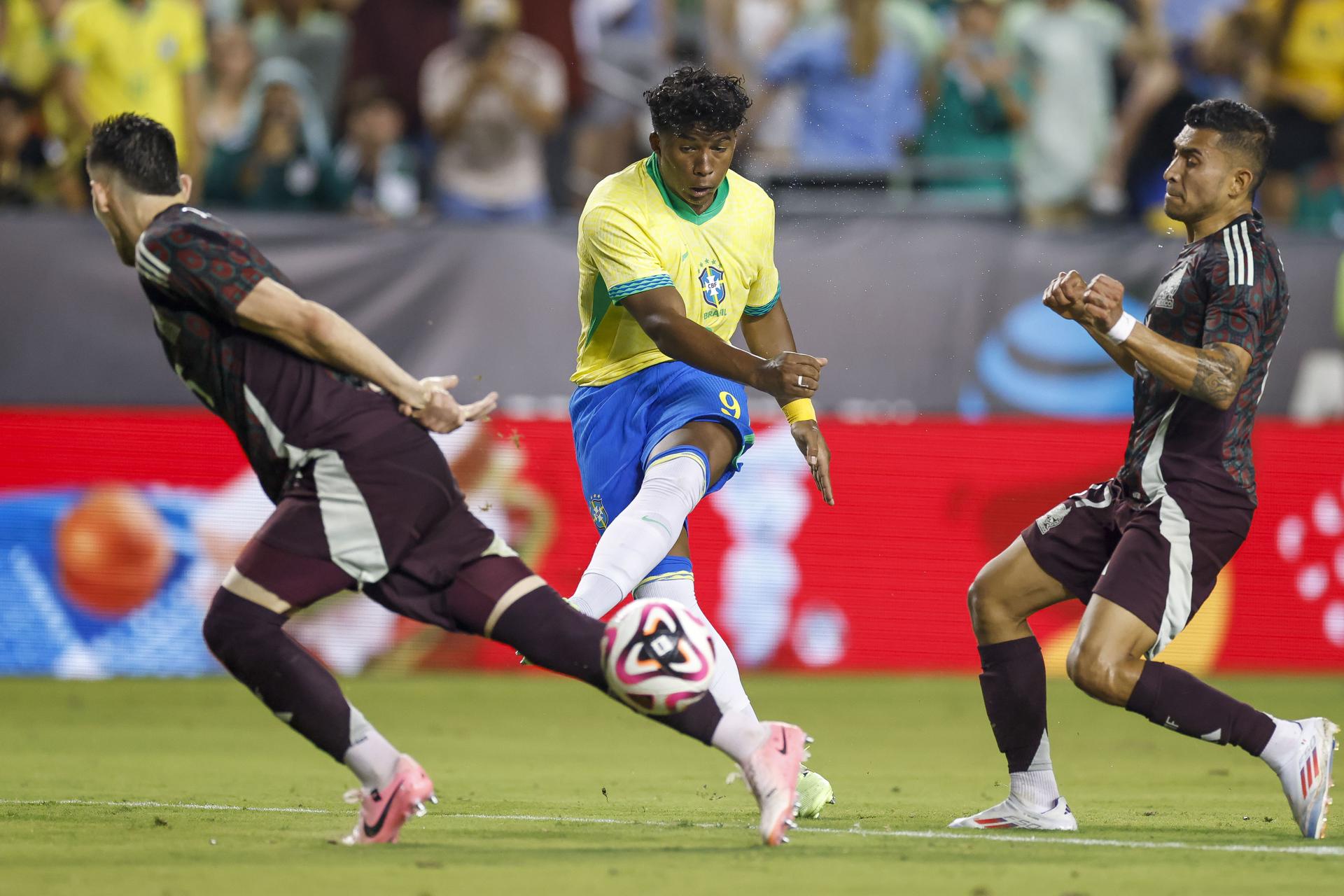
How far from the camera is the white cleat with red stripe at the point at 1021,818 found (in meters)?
6.10

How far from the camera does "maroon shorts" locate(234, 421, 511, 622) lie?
17.3ft

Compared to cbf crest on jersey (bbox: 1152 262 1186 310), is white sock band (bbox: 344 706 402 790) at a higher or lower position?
lower

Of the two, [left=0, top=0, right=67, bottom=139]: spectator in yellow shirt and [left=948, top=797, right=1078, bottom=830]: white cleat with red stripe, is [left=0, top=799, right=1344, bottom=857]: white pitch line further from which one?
[left=0, top=0, right=67, bottom=139]: spectator in yellow shirt

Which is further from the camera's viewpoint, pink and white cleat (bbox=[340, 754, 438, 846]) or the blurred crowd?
the blurred crowd

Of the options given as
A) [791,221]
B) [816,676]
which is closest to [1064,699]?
[816,676]

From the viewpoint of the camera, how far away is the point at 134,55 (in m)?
13.0

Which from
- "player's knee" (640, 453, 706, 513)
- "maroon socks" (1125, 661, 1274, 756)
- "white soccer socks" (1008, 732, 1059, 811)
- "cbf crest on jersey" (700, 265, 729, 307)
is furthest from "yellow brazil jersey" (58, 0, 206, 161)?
"maroon socks" (1125, 661, 1274, 756)

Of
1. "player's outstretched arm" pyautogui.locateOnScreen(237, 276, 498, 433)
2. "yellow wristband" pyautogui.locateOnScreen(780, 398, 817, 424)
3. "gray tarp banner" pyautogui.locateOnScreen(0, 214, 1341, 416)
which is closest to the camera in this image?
"player's outstretched arm" pyautogui.locateOnScreen(237, 276, 498, 433)

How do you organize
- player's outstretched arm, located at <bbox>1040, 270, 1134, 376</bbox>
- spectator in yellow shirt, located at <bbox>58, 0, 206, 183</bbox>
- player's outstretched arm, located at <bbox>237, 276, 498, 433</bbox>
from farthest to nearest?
spectator in yellow shirt, located at <bbox>58, 0, 206, 183</bbox> < player's outstretched arm, located at <bbox>1040, 270, 1134, 376</bbox> < player's outstretched arm, located at <bbox>237, 276, 498, 433</bbox>

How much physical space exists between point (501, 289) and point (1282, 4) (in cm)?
660

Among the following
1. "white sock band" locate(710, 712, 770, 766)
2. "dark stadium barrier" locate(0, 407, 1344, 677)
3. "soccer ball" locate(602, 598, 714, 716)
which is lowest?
"dark stadium barrier" locate(0, 407, 1344, 677)

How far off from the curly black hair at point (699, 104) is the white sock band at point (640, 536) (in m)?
1.15

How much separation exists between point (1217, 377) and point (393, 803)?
2.83 m

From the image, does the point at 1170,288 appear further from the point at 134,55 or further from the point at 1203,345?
the point at 134,55
